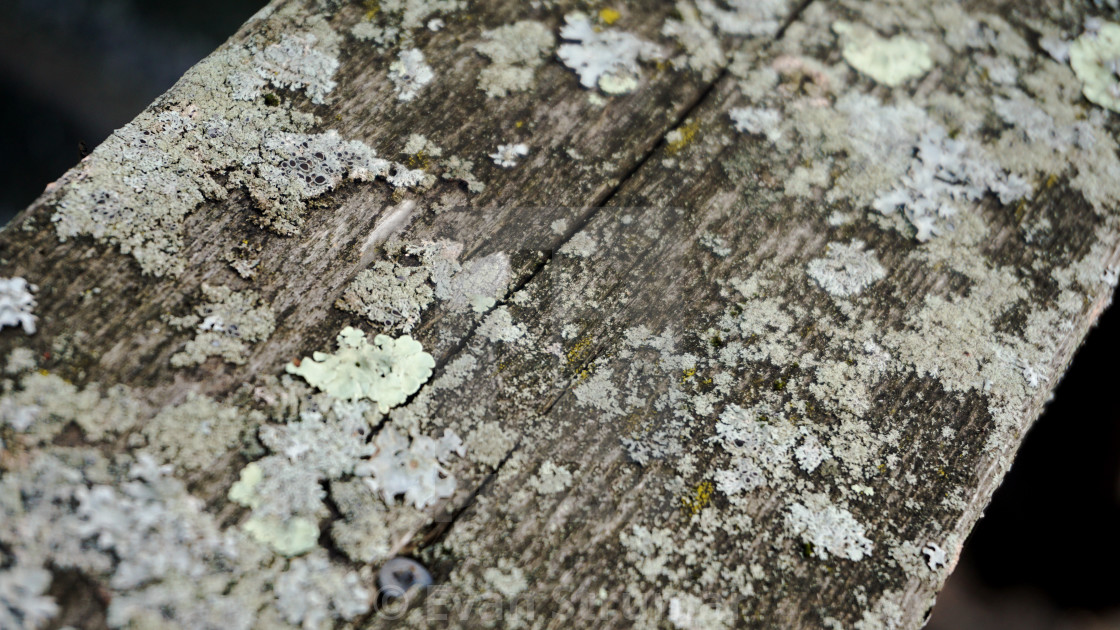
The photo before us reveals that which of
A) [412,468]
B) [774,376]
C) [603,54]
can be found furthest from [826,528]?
[603,54]

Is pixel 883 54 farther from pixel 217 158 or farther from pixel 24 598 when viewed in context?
pixel 24 598

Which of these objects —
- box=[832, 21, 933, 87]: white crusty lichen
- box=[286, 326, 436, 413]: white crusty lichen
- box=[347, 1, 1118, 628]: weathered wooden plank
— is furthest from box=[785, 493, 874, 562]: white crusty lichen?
box=[832, 21, 933, 87]: white crusty lichen

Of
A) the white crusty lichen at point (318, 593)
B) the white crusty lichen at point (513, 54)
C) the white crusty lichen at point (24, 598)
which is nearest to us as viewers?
the white crusty lichen at point (24, 598)

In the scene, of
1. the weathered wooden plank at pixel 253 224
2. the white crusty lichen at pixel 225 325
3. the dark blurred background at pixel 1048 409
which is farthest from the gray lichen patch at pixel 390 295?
the dark blurred background at pixel 1048 409

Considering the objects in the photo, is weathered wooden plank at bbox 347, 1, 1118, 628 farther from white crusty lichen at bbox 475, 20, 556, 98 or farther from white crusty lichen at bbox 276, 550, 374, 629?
white crusty lichen at bbox 475, 20, 556, 98

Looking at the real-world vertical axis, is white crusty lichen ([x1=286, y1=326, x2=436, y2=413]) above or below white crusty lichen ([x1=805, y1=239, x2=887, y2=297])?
above

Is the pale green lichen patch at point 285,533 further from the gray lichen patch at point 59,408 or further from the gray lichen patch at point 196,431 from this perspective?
the gray lichen patch at point 59,408
